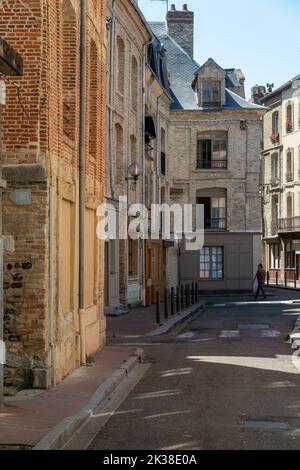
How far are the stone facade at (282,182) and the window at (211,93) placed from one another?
13678mm

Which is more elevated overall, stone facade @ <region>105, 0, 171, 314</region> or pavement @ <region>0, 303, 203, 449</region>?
stone facade @ <region>105, 0, 171, 314</region>

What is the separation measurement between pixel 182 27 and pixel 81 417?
3977cm

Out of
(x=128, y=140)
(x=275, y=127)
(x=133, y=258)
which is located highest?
(x=275, y=127)

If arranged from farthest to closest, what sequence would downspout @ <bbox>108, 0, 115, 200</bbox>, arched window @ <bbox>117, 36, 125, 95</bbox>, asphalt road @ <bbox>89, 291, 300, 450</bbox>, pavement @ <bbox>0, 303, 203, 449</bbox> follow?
arched window @ <bbox>117, 36, 125, 95</bbox> → downspout @ <bbox>108, 0, 115, 200</bbox> → asphalt road @ <bbox>89, 291, 300, 450</bbox> → pavement @ <bbox>0, 303, 203, 449</bbox>

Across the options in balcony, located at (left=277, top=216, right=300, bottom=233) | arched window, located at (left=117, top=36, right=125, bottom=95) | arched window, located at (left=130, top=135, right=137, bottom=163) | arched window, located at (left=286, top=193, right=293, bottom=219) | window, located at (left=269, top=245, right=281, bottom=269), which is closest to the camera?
arched window, located at (left=117, top=36, right=125, bottom=95)

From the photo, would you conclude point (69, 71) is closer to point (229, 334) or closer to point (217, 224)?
point (229, 334)

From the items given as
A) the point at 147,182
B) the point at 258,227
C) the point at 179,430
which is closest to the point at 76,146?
the point at 179,430

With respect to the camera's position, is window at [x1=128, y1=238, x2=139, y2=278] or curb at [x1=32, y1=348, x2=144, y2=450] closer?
curb at [x1=32, y1=348, x2=144, y2=450]

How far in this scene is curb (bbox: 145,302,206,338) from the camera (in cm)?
1925

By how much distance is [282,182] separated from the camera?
57.4 meters

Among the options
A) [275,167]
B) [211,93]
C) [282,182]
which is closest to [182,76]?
[211,93]

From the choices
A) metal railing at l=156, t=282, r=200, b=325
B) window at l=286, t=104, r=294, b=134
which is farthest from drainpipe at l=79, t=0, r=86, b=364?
window at l=286, t=104, r=294, b=134

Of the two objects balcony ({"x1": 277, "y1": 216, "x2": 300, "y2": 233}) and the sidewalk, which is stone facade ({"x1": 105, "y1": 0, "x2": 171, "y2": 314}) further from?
balcony ({"x1": 277, "y1": 216, "x2": 300, "y2": 233})

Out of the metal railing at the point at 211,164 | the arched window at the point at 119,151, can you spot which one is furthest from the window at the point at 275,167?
the arched window at the point at 119,151
